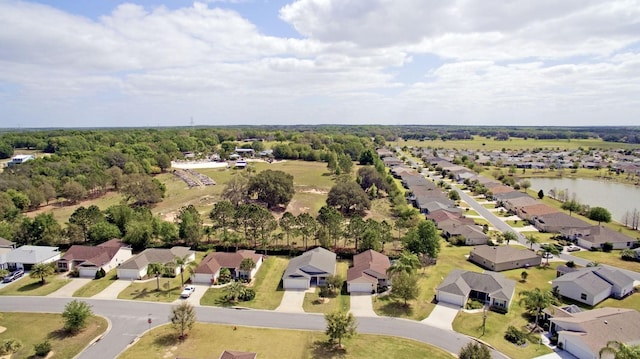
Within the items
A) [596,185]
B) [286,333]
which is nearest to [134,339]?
[286,333]

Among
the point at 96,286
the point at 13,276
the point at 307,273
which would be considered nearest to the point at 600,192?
the point at 307,273

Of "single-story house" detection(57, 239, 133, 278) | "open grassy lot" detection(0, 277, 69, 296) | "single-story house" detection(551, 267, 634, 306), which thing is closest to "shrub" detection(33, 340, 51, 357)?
"open grassy lot" detection(0, 277, 69, 296)

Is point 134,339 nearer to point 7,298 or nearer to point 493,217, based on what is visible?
point 7,298

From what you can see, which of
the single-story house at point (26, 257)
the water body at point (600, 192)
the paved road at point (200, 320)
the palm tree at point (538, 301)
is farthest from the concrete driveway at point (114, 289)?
the water body at point (600, 192)

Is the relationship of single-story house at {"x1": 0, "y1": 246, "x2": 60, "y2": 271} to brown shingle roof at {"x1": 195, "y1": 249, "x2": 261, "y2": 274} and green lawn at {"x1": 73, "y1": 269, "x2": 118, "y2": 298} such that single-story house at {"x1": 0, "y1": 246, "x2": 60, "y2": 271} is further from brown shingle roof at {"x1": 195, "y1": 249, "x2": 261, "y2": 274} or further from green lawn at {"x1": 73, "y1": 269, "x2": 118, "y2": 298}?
brown shingle roof at {"x1": 195, "y1": 249, "x2": 261, "y2": 274}

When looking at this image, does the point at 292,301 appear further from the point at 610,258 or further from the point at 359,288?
the point at 610,258

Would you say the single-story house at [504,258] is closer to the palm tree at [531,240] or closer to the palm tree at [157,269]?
the palm tree at [531,240]
